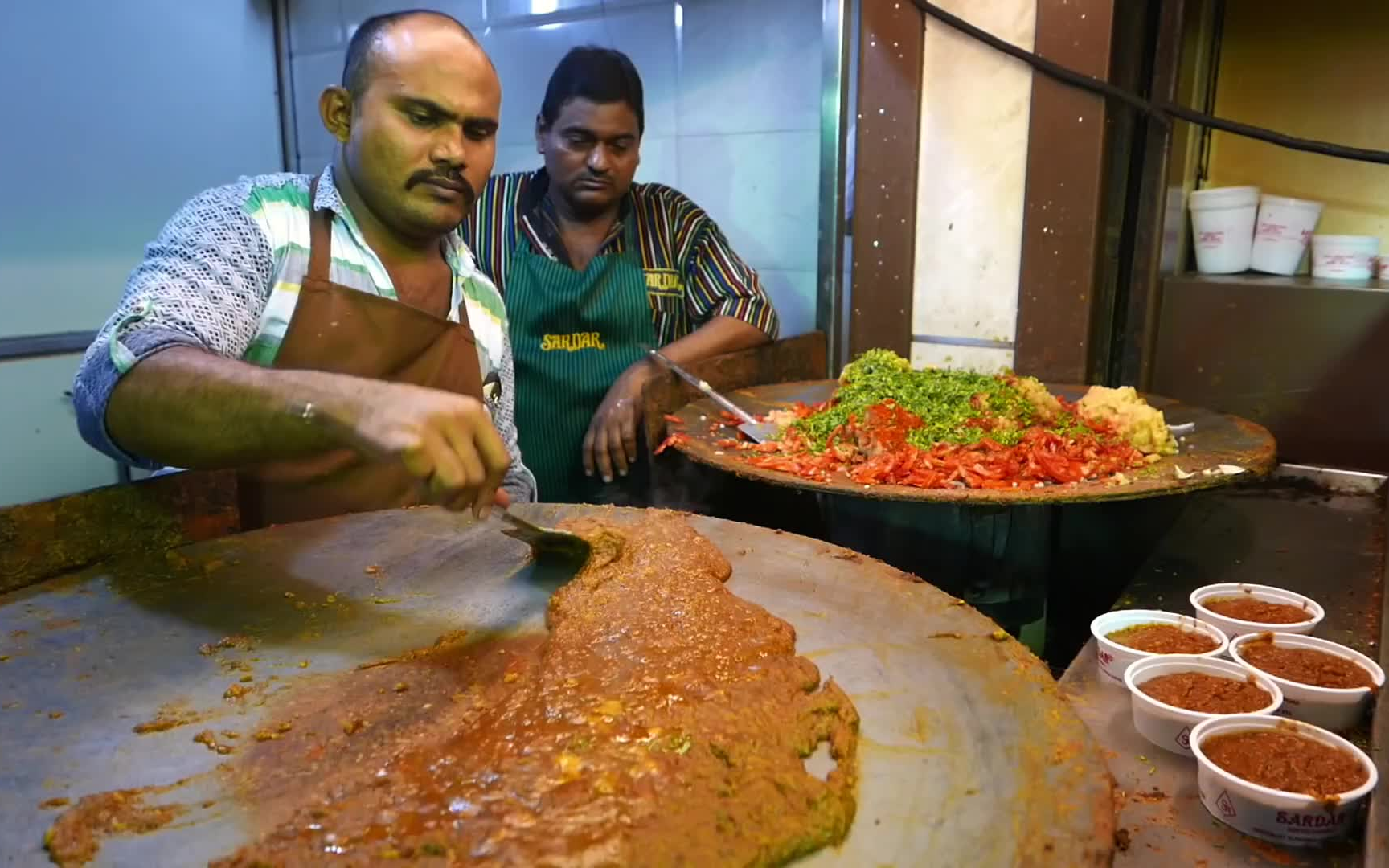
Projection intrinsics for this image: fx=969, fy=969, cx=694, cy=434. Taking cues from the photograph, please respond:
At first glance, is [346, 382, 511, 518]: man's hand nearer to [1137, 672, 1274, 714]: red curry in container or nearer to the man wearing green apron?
[1137, 672, 1274, 714]: red curry in container

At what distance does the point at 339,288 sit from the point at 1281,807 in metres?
1.83

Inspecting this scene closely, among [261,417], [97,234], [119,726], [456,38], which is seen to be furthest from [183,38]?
[119,726]

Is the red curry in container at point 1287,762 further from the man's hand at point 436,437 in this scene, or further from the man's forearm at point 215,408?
the man's forearm at point 215,408

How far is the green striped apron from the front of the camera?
2998 millimetres

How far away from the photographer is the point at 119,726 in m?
1.16

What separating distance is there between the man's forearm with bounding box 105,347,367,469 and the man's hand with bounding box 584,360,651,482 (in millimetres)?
1267

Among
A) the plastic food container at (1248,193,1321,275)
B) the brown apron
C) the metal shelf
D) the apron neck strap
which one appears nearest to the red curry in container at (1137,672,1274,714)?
the brown apron

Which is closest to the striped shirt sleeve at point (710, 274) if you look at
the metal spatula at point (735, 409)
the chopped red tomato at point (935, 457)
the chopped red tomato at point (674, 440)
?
the metal spatula at point (735, 409)

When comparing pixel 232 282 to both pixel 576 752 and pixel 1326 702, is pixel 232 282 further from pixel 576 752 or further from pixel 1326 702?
pixel 1326 702

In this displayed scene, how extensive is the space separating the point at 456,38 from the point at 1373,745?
78.9 inches

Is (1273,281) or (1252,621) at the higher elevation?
(1273,281)

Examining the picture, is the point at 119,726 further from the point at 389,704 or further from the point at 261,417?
the point at 261,417

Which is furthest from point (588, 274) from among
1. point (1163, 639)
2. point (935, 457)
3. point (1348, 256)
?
point (1348, 256)

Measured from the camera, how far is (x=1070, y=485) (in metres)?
1.90
